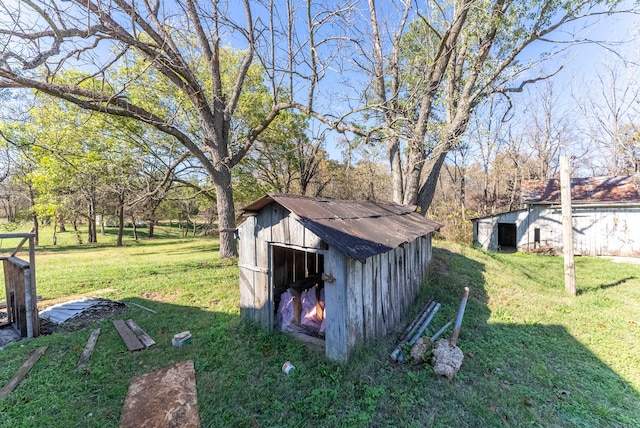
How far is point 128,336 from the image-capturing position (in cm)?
475

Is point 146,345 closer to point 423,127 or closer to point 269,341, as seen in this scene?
point 269,341

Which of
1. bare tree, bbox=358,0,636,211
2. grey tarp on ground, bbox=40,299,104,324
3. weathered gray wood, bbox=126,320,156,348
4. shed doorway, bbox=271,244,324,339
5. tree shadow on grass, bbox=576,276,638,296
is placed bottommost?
tree shadow on grass, bbox=576,276,638,296

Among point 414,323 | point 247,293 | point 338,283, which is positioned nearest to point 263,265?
point 247,293

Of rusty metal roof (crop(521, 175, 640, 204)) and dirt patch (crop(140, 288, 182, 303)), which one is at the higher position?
rusty metal roof (crop(521, 175, 640, 204))

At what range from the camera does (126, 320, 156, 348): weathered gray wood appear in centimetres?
461

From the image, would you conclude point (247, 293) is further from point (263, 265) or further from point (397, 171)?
point (397, 171)

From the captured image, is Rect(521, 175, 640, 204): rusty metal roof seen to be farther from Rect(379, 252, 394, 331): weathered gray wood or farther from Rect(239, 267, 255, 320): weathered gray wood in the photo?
Rect(239, 267, 255, 320): weathered gray wood

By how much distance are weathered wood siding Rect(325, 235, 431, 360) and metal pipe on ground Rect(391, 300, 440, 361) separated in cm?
28

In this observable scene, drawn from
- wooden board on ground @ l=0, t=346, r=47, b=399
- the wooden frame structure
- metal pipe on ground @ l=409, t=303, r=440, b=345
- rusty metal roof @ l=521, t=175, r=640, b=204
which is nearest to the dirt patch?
the wooden frame structure

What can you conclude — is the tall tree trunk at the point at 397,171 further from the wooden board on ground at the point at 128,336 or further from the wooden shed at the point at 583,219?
the wooden board on ground at the point at 128,336

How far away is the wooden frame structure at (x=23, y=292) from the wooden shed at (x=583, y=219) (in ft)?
61.1

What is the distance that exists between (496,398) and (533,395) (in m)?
0.58

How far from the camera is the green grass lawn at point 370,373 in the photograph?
307cm

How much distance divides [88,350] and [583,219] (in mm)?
19832
